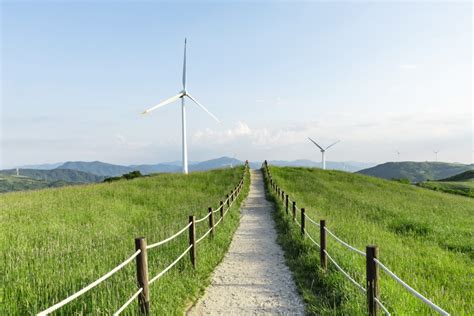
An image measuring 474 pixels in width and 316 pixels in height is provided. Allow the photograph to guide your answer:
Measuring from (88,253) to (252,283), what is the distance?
5198 mm

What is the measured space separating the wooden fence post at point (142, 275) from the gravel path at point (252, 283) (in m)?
1.19

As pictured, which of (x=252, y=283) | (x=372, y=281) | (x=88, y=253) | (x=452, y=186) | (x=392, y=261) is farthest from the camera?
(x=452, y=186)

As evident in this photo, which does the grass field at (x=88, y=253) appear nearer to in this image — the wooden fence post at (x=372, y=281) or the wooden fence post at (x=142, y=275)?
the wooden fence post at (x=142, y=275)

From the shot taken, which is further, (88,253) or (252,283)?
(88,253)

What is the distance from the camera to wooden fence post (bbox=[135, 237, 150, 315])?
589 cm

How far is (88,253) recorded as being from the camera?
10.4 metres

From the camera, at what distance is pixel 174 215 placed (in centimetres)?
Answer: 1822

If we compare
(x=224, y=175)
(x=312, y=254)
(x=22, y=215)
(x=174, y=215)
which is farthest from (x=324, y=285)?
(x=224, y=175)

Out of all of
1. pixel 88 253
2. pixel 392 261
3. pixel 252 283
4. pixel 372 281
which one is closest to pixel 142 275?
pixel 252 283

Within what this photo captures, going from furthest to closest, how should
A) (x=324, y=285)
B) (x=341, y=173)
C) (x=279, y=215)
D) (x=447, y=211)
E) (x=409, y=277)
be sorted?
(x=341, y=173), (x=447, y=211), (x=279, y=215), (x=409, y=277), (x=324, y=285)

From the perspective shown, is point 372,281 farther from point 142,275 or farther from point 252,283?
point 142,275

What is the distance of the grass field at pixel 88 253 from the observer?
6.32 m

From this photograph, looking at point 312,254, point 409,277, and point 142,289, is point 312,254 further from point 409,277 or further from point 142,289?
point 142,289

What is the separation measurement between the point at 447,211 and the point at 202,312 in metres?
24.2
